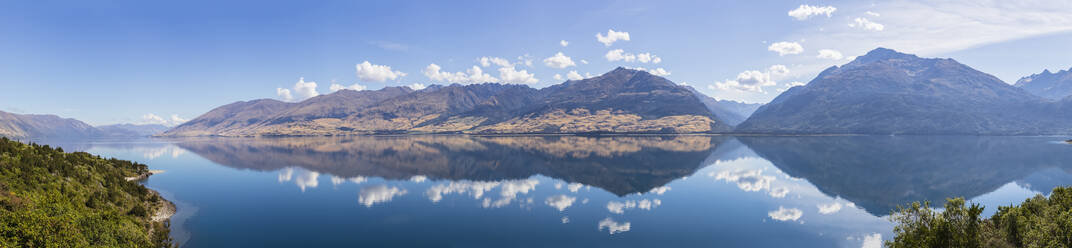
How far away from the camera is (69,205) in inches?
A: 1416

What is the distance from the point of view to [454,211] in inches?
2260

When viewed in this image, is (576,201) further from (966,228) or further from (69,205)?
(69,205)

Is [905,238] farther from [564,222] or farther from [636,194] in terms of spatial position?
[636,194]

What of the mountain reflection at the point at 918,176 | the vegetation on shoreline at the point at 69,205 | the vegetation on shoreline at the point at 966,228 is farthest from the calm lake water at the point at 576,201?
the vegetation on shoreline at the point at 966,228

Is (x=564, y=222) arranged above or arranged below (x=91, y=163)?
below

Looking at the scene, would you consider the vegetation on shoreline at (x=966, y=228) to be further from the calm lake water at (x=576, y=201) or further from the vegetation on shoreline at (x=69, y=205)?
the vegetation on shoreline at (x=69, y=205)

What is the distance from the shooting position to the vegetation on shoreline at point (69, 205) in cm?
2655

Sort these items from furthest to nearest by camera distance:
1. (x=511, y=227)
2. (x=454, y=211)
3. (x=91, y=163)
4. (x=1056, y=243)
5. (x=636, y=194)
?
(x=636, y=194) < (x=91, y=163) < (x=454, y=211) < (x=511, y=227) < (x=1056, y=243)

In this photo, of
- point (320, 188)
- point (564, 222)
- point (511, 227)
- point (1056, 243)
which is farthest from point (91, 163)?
point (1056, 243)

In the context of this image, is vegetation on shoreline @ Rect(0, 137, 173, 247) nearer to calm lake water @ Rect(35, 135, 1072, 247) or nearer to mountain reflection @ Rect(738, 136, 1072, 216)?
calm lake water @ Rect(35, 135, 1072, 247)

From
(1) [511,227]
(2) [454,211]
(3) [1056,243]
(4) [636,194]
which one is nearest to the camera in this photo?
(3) [1056,243]

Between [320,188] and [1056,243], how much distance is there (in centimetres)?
9207

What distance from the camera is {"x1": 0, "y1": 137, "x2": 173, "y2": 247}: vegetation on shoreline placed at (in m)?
26.5

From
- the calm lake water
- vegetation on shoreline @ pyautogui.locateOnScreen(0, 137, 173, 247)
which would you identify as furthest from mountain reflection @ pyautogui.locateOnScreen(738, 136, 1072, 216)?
vegetation on shoreline @ pyautogui.locateOnScreen(0, 137, 173, 247)
